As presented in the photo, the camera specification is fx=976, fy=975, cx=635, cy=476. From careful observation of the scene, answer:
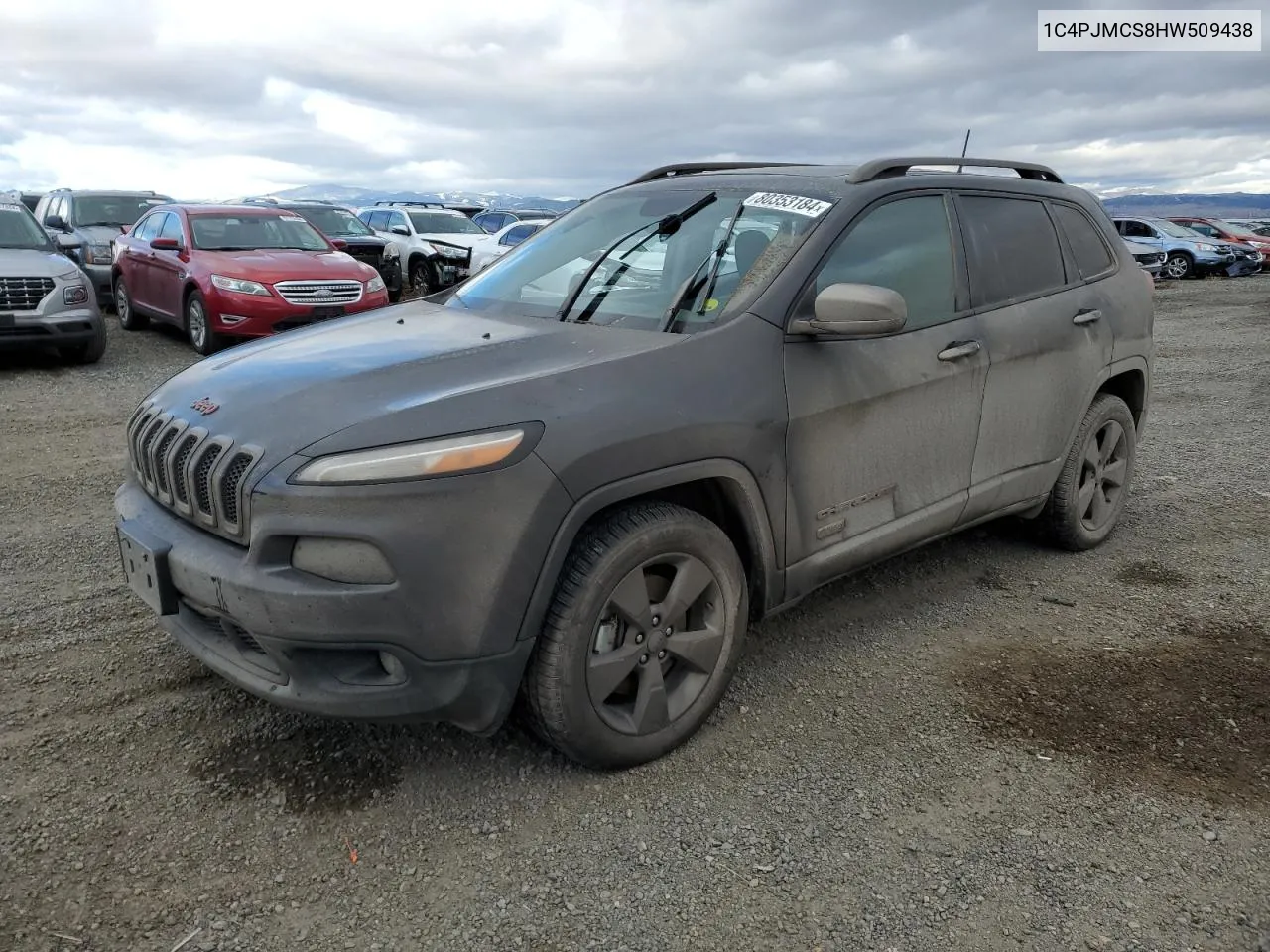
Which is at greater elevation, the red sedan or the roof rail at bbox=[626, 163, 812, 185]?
the roof rail at bbox=[626, 163, 812, 185]

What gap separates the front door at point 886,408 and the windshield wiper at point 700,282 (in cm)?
31

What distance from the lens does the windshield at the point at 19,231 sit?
9570mm

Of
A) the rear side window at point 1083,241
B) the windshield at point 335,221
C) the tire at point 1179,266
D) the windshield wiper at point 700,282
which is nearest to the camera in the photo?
the windshield wiper at point 700,282

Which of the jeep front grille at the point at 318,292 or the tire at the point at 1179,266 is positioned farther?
the tire at the point at 1179,266

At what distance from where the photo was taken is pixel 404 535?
92.2 inches

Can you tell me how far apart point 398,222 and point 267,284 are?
9.12 meters

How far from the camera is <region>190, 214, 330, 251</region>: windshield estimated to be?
10.7 metres

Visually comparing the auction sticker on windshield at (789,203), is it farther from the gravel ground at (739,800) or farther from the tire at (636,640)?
the gravel ground at (739,800)

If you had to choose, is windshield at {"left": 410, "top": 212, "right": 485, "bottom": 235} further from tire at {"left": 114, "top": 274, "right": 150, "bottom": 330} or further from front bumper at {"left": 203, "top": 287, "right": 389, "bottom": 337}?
front bumper at {"left": 203, "top": 287, "right": 389, "bottom": 337}

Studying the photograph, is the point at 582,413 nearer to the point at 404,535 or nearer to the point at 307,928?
the point at 404,535

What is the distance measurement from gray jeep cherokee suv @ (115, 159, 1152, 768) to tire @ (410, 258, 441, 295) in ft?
43.4

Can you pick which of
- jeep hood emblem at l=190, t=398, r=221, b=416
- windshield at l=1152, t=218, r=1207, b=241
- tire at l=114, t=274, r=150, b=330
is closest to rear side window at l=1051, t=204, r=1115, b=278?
jeep hood emblem at l=190, t=398, r=221, b=416

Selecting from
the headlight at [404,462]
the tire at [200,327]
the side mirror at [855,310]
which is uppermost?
the side mirror at [855,310]

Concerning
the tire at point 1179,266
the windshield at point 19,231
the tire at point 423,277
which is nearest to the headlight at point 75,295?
the windshield at point 19,231
